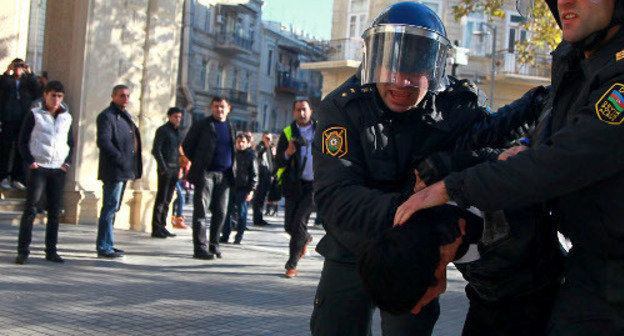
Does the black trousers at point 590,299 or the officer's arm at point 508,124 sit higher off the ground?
the officer's arm at point 508,124

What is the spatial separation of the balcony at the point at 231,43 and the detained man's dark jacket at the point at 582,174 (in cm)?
5013

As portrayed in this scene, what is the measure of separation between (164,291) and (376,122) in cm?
432

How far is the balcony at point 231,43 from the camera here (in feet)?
169

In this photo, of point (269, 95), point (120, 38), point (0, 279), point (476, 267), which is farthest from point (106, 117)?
point (269, 95)

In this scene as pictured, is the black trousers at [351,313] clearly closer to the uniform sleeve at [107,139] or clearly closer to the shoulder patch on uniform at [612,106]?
the shoulder patch on uniform at [612,106]

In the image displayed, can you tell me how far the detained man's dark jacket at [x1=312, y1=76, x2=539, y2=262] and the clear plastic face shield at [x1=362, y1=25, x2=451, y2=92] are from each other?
0.12m

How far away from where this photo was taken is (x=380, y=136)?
303 centimetres

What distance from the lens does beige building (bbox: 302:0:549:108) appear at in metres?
30.1

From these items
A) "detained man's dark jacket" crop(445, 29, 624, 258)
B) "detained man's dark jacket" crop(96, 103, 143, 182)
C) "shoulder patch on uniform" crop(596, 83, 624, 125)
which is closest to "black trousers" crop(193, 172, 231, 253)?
"detained man's dark jacket" crop(96, 103, 143, 182)

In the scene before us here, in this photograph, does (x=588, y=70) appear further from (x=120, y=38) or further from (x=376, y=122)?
(x=120, y=38)

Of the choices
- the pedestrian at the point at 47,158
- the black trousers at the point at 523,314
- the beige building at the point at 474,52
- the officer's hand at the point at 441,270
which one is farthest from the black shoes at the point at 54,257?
the beige building at the point at 474,52

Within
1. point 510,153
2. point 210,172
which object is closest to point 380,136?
point 510,153

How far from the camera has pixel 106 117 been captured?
28.7ft

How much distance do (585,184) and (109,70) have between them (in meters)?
10.5
